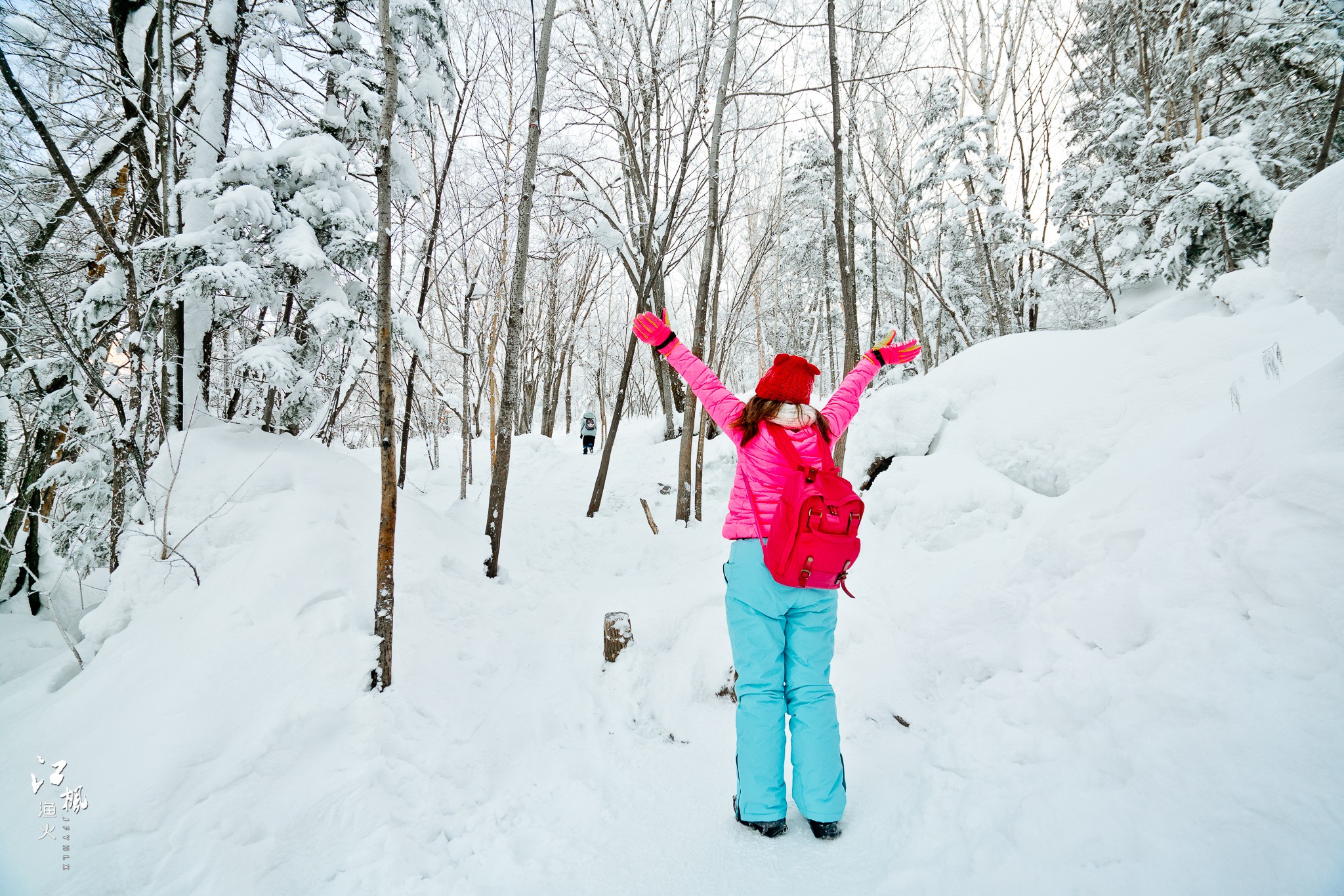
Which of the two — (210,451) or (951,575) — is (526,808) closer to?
(951,575)

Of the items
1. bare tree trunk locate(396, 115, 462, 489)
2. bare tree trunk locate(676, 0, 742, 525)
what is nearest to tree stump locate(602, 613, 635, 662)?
bare tree trunk locate(676, 0, 742, 525)

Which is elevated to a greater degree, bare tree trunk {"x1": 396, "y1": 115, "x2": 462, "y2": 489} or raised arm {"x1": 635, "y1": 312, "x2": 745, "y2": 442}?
bare tree trunk {"x1": 396, "y1": 115, "x2": 462, "y2": 489}

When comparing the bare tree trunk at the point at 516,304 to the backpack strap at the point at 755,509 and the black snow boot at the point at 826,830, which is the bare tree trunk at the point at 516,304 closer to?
the backpack strap at the point at 755,509

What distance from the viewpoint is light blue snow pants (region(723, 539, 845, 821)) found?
7.14 ft

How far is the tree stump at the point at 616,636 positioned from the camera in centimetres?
401

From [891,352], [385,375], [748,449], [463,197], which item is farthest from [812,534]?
[463,197]

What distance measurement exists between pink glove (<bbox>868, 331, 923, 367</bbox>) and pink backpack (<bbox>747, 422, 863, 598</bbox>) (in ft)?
3.53

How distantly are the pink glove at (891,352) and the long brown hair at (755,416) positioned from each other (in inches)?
31.3

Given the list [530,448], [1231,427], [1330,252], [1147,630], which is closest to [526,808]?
[1147,630]

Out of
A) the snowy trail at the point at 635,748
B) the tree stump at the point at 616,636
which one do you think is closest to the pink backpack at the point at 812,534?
the snowy trail at the point at 635,748

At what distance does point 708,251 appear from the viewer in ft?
22.8

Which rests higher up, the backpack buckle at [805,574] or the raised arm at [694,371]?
the raised arm at [694,371]

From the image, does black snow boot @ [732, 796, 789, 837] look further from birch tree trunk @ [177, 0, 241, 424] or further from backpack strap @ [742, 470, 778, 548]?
birch tree trunk @ [177, 0, 241, 424]

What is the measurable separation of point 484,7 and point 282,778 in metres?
8.39
